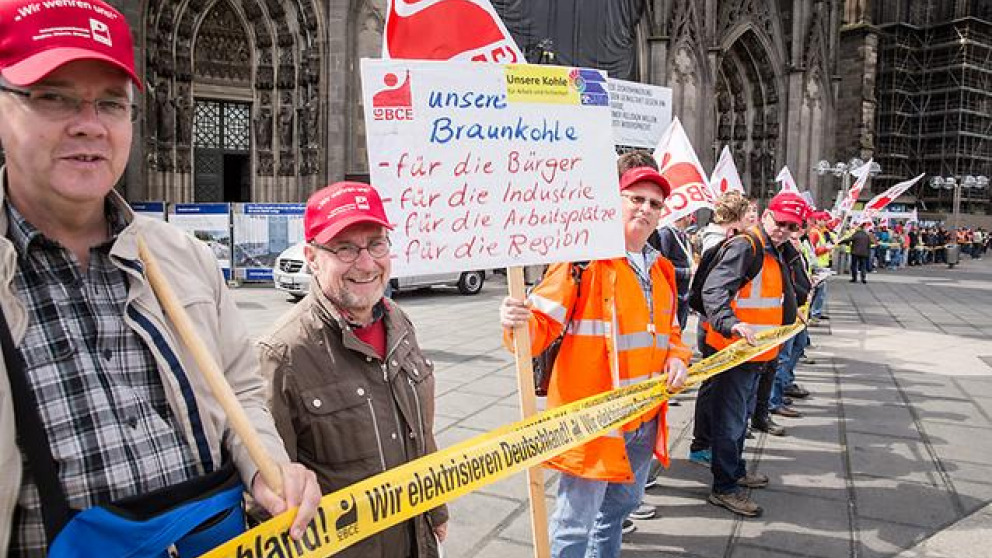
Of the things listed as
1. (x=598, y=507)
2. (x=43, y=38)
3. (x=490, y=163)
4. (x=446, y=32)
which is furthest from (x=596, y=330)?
(x=43, y=38)

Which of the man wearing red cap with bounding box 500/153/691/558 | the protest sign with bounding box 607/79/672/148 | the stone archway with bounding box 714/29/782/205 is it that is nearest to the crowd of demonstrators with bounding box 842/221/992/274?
the stone archway with bounding box 714/29/782/205

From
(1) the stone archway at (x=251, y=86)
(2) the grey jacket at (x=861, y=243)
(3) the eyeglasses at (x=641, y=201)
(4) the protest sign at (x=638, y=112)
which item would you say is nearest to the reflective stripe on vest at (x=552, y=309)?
(3) the eyeglasses at (x=641, y=201)

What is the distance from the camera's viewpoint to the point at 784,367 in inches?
254

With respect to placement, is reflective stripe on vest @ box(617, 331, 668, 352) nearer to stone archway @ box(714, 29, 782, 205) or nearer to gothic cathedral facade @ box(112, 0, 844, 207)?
gothic cathedral facade @ box(112, 0, 844, 207)

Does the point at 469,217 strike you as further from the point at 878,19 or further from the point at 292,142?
the point at 878,19

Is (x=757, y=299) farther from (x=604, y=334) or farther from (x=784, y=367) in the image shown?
(x=604, y=334)

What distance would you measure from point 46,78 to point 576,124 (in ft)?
6.09

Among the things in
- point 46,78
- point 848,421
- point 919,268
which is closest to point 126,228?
point 46,78

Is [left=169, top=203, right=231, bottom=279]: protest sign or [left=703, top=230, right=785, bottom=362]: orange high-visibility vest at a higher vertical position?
[left=169, top=203, right=231, bottom=279]: protest sign

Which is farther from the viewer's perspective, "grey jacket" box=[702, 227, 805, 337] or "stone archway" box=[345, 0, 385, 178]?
"stone archway" box=[345, 0, 385, 178]

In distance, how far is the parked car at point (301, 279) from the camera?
12609 mm

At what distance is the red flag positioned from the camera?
235 centimetres

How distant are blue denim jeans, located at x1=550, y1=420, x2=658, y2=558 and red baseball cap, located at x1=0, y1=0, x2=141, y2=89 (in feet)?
7.26

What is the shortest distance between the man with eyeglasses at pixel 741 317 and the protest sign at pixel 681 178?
2.40 ft
